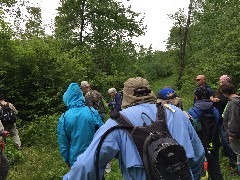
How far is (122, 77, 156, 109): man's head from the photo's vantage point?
103 inches

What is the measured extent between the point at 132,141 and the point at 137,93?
1.37 ft

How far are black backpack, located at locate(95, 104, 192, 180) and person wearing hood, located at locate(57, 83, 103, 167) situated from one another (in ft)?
8.38

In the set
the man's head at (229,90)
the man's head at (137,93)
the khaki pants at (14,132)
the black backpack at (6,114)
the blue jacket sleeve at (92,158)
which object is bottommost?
the khaki pants at (14,132)

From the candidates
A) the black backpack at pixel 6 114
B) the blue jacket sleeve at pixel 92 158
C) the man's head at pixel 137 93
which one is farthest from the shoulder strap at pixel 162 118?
the black backpack at pixel 6 114

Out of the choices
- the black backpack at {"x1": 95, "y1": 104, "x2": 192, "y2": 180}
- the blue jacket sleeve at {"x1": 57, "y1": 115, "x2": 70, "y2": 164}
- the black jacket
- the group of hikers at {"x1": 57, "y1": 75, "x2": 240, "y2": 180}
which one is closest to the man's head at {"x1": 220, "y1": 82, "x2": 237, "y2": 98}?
the black jacket

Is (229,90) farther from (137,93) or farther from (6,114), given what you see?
(6,114)

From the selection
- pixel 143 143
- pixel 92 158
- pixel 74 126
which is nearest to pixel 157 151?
pixel 143 143

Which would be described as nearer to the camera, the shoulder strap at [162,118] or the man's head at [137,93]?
the shoulder strap at [162,118]

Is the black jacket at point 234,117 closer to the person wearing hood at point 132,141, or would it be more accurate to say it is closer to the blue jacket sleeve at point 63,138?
the blue jacket sleeve at point 63,138

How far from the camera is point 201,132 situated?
5.68 metres

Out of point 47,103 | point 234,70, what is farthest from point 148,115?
point 234,70

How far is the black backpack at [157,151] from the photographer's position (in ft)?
7.21

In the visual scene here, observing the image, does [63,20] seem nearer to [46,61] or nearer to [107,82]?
[107,82]

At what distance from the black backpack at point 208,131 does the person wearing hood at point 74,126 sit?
71.6 inches
